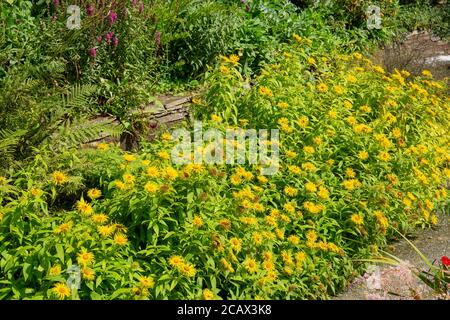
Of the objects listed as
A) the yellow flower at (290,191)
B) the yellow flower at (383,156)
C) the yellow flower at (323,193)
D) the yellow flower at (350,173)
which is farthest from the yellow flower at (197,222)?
the yellow flower at (383,156)

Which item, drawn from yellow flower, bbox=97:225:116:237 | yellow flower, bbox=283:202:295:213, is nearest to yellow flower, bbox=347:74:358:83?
yellow flower, bbox=283:202:295:213

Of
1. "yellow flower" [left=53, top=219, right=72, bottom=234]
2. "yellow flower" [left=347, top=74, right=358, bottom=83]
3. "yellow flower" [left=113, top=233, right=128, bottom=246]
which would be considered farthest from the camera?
"yellow flower" [left=347, top=74, right=358, bottom=83]

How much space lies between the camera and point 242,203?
3.70m

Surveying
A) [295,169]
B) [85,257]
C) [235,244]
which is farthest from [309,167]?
[85,257]

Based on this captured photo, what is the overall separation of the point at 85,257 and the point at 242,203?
98 cm

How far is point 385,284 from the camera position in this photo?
4.12 meters

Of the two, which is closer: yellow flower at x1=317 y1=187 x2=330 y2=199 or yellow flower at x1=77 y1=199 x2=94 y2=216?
yellow flower at x1=77 y1=199 x2=94 y2=216

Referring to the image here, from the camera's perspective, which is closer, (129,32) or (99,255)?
(99,255)

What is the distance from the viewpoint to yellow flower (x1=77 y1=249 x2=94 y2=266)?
10.2ft

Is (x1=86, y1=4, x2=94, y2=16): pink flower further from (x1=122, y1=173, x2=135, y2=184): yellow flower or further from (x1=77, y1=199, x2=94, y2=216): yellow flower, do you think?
(x1=77, y1=199, x2=94, y2=216): yellow flower

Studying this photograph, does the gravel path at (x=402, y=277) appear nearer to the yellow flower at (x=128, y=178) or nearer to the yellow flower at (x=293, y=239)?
the yellow flower at (x=293, y=239)
